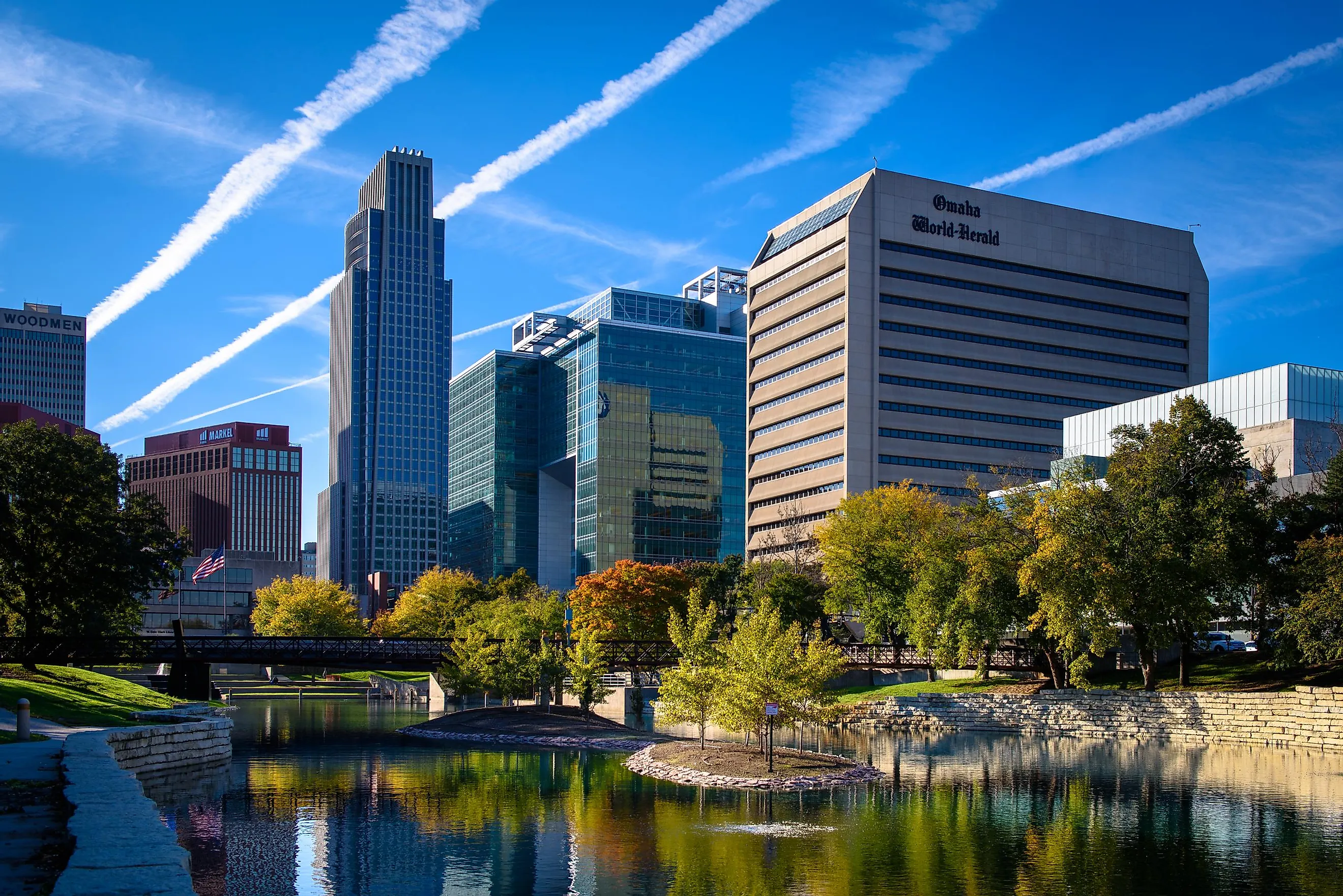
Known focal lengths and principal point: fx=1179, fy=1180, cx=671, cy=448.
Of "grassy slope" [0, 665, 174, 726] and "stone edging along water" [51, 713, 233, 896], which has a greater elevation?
"stone edging along water" [51, 713, 233, 896]

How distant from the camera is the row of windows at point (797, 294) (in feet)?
514

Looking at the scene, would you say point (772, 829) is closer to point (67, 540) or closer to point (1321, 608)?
point (1321, 608)

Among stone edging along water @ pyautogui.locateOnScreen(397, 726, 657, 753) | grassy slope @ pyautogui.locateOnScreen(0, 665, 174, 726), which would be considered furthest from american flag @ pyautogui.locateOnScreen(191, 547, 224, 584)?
stone edging along water @ pyautogui.locateOnScreen(397, 726, 657, 753)

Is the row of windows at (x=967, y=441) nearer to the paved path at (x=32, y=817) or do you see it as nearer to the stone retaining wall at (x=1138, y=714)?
the stone retaining wall at (x=1138, y=714)

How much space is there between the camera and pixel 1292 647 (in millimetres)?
61969

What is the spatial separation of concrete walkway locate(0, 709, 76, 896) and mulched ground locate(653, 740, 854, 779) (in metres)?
23.9

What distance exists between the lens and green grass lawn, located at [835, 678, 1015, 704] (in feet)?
276

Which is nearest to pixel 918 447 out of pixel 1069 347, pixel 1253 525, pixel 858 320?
pixel 858 320

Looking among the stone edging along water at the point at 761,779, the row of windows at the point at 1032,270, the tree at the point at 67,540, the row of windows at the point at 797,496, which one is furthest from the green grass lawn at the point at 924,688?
the row of windows at the point at 1032,270

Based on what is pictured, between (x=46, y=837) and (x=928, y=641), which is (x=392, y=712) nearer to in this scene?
(x=928, y=641)

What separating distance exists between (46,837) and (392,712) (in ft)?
277

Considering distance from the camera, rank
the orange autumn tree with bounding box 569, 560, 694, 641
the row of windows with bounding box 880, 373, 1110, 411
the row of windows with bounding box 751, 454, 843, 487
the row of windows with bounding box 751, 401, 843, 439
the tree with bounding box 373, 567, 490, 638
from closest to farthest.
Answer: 1. the orange autumn tree with bounding box 569, 560, 694, 641
2. the tree with bounding box 373, 567, 490, 638
3. the row of windows with bounding box 751, 454, 843, 487
4. the row of windows with bounding box 880, 373, 1110, 411
5. the row of windows with bounding box 751, 401, 843, 439

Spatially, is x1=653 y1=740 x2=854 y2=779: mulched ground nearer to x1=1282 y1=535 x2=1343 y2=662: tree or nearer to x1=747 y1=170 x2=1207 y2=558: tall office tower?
x1=1282 y1=535 x2=1343 y2=662: tree

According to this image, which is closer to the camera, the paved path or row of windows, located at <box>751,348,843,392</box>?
the paved path
